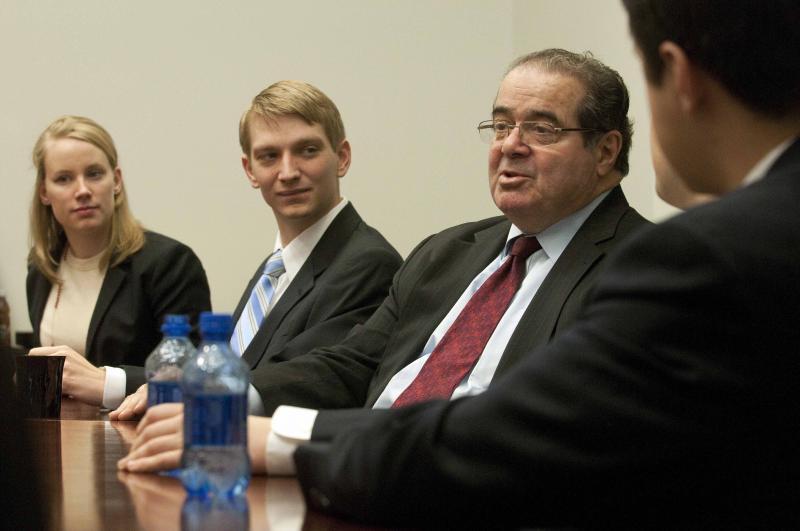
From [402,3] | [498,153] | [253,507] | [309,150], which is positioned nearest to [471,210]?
[402,3]

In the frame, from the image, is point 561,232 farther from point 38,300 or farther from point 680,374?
point 38,300

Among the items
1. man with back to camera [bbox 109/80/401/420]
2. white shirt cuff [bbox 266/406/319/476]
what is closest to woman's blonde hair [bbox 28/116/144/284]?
man with back to camera [bbox 109/80/401/420]

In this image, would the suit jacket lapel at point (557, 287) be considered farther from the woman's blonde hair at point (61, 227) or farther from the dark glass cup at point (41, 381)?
the woman's blonde hair at point (61, 227)

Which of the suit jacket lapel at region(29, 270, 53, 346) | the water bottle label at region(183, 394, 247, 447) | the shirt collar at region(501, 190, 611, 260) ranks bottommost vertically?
the suit jacket lapel at region(29, 270, 53, 346)

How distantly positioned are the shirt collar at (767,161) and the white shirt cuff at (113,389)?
6.96ft

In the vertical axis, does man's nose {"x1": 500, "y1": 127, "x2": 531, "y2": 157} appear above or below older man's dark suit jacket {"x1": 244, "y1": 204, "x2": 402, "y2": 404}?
above

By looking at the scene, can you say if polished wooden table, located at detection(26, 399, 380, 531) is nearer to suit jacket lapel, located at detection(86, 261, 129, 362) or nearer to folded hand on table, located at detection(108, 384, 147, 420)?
folded hand on table, located at detection(108, 384, 147, 420)

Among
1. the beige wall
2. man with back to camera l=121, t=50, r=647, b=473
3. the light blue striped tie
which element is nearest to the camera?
man with back to camera l=121, t=50, r=647, b=473

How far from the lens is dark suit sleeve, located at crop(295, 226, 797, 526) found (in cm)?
96

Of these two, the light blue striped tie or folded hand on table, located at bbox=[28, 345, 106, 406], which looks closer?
folded hand on table, located at bbox=[28, 345, 106, 406]

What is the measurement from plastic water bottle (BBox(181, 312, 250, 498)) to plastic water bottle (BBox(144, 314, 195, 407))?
0.89ft

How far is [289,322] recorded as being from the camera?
311cm

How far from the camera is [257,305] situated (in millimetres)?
3346

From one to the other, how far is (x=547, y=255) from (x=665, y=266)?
147cm
